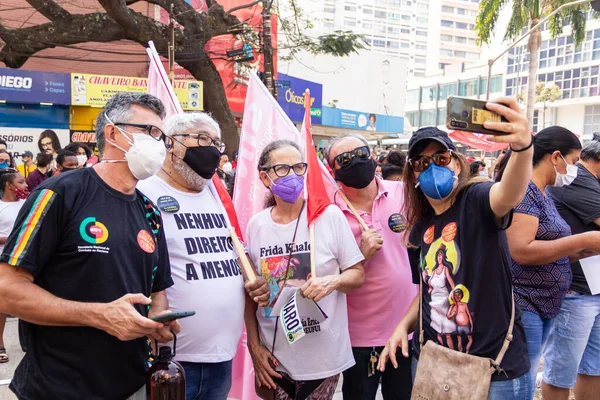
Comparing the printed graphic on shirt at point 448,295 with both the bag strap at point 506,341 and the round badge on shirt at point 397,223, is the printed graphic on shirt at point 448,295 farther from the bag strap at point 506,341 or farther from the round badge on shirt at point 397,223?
the round badge on shirt at point 397,223

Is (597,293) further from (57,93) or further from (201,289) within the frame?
(57,93)

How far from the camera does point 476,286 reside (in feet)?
6.91

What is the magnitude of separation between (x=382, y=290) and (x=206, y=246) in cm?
106

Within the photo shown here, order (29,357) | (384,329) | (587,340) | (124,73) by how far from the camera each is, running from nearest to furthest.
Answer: (29,357) < (384,329) < (587,340) < (124,73)

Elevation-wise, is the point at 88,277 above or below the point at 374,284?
above

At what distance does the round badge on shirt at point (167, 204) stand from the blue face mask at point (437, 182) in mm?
1170

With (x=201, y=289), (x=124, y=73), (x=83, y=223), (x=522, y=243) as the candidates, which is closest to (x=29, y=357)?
(x=83, y=223)

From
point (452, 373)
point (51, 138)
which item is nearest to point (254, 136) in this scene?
point (452, 373)

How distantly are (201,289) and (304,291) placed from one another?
491 millimetres

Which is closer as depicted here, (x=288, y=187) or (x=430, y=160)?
(x=430, y=160)

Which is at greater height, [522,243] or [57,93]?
[57,93]

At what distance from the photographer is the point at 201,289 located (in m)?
2.47

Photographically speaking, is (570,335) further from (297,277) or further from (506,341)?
(297,277)

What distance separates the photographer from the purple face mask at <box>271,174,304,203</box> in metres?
2.77
